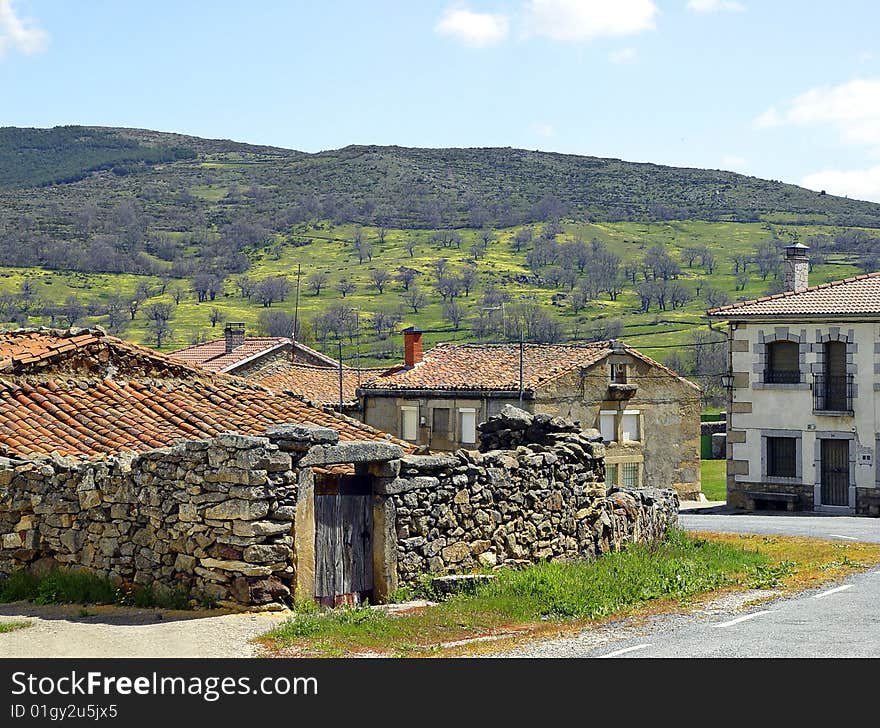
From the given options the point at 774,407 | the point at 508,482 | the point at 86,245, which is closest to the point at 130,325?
the point at 86,245

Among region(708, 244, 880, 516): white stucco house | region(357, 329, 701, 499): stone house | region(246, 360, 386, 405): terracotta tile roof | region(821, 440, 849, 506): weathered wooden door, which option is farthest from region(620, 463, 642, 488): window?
region(821, 440, 849, 506): weathered wooden door

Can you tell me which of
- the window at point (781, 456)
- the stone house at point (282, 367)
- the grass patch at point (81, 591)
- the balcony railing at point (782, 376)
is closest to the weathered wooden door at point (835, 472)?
the window at point (781, 456)

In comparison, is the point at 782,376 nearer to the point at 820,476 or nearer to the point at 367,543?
the point at 820,476

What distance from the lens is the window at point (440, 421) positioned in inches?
1730

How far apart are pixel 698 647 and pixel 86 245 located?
138m

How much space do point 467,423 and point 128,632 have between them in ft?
105

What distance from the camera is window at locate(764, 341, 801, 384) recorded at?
37.1 m

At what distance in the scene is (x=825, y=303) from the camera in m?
36.8

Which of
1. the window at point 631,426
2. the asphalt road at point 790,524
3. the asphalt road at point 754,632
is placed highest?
the window at point 631,426

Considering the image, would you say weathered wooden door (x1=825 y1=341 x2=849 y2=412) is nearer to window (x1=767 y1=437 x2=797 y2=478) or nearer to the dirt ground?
window (x1=767 y1=437 x2=797 y2=478)

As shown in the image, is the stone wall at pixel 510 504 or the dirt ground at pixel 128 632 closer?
the dirt ground at pixel 128 632

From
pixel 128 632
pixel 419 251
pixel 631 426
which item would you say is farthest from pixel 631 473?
pixel 419 251

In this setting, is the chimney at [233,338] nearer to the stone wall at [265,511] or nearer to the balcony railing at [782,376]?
the balcony railing at [782,376]

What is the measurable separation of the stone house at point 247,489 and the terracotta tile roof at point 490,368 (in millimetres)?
25563
